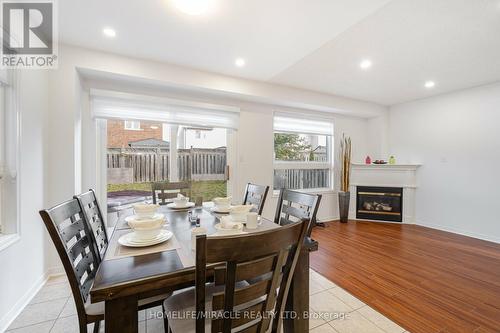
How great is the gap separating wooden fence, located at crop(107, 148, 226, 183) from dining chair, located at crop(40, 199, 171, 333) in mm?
1913

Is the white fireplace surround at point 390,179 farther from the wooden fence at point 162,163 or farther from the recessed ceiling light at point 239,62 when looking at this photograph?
the recessed ceiling light at point 239,62

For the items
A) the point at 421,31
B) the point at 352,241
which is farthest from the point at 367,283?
the point at 421,31

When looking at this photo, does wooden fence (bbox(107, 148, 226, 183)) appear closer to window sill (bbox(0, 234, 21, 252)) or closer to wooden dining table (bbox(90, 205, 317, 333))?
window sill (bbox(0, 234, 21, 252))

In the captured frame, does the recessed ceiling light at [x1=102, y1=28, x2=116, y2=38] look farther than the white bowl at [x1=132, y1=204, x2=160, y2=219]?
Yes

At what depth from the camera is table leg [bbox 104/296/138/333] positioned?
0.86m

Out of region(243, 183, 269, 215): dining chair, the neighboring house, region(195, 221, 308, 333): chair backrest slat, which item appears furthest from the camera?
the neighboring house

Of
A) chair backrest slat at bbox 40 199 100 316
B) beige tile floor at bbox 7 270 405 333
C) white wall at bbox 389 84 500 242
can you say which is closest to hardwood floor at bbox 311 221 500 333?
beige tile floor at bbox 7 270 405 333

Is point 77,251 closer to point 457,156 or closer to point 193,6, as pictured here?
point 193,6

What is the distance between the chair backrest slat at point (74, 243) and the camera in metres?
1.02

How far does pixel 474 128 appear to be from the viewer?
3.74m

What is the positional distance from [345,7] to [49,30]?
2807 millimetres

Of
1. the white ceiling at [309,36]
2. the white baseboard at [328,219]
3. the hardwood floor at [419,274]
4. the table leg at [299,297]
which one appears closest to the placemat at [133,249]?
the table leg at [299,297]

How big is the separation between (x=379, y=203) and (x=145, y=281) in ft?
16.3

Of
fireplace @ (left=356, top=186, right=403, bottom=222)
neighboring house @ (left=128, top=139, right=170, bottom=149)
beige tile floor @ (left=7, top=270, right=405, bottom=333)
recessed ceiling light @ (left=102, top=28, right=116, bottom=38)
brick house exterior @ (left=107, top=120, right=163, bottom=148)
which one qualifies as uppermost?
recessed ceiling light @ (left=102, top=28, right=116, bottom=38)
